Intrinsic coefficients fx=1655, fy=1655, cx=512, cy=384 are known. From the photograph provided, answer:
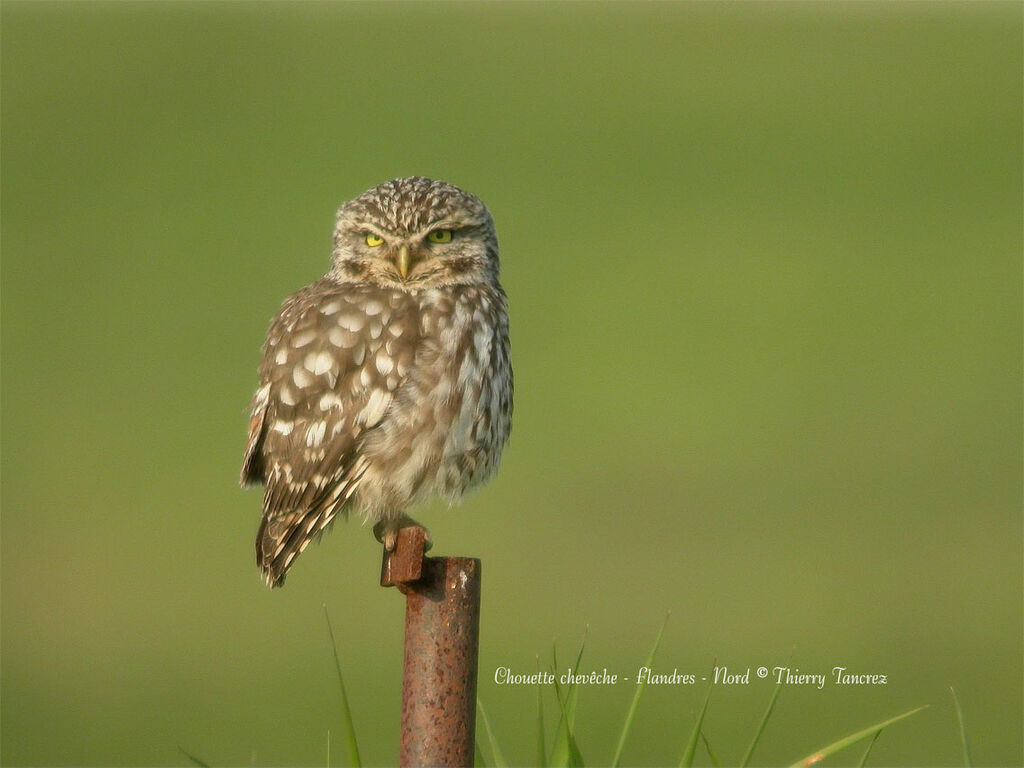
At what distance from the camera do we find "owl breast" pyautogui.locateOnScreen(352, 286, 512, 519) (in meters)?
3.72

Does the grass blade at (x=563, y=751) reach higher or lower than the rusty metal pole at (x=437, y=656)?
lower

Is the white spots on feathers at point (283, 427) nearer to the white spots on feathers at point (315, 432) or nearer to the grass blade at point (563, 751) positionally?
the white spots on feathers at point (315, 432)

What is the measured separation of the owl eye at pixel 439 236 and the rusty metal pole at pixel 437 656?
1186 millimetres

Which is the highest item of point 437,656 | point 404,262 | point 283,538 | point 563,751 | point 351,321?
point 404,262

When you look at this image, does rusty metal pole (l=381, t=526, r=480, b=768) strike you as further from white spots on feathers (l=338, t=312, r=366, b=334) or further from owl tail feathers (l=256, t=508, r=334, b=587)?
white spots on feathers (l=338, t=312, r=366, b=334)

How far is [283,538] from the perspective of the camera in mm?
3576

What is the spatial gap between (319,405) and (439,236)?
23.0 inches

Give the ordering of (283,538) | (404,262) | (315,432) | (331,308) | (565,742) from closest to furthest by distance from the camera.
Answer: (565,742), (283,538), (315,432), (331,308), (404,262)

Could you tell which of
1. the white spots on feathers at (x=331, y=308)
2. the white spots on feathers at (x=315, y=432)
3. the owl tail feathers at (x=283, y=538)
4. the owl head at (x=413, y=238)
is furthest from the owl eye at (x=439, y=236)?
the owl tail feathers at (x=283, y=538)

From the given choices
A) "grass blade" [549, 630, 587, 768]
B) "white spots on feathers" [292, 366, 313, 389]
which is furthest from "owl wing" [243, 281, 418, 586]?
"grass blade" [549, 630, 587, 768]

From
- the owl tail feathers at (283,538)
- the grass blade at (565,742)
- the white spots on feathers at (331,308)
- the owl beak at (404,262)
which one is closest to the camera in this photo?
the grass blade at (565,742)

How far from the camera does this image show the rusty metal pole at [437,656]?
9.57 ft

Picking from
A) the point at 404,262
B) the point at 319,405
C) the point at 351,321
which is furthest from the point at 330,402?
the point at 404,262

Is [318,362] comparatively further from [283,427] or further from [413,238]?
[413,238]
